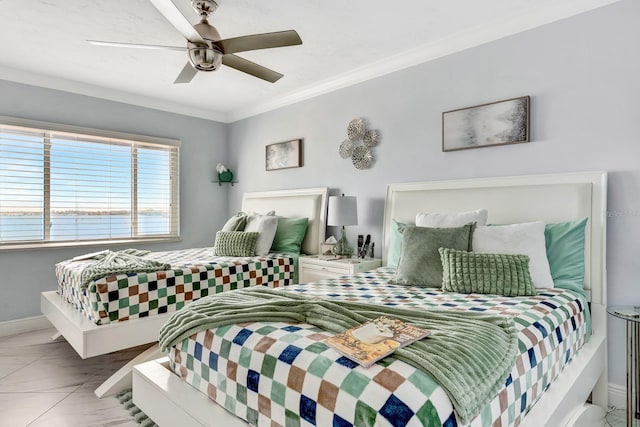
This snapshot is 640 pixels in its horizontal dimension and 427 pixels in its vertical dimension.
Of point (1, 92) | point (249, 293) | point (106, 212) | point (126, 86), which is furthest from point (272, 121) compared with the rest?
point (249, 293)

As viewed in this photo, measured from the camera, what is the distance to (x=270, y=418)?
1.21 m

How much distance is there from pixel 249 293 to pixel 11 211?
3121 millimetres

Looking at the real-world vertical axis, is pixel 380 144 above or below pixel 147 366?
above

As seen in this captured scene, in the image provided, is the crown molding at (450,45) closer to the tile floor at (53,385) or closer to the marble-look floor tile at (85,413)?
the tile floor at (53,385)

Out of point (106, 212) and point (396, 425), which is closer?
point (396, 425)

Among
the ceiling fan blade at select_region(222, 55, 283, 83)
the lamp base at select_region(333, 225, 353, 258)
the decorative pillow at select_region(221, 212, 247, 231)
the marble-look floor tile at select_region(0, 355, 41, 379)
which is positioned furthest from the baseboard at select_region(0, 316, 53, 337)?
the ceiling fan blade at select_region(222, 55, 283, 83)

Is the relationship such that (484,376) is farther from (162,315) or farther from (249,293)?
(162,315)

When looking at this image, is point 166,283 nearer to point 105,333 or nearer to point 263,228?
point 105,333

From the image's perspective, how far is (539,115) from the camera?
8.21 ft

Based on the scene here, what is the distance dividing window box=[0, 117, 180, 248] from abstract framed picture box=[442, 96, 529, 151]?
11.0 feet

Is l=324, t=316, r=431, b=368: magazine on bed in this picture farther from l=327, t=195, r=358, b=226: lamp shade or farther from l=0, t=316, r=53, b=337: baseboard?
l=0, t=316, r=53, b=337: baseboard

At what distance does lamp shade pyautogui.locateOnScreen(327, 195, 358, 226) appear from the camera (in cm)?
330

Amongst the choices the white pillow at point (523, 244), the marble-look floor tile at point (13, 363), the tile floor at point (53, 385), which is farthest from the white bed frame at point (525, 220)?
the marble-look floor tile at point (13, 363)

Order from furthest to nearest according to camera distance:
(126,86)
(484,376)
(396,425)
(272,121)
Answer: (272,121) < (126,86) < (484,376) < (396,425)
